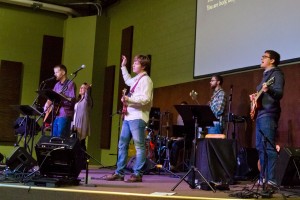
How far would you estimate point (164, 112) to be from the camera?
8.70 metres

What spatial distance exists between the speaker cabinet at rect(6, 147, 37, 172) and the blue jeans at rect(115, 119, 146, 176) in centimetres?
109

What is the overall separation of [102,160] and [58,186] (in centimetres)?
704

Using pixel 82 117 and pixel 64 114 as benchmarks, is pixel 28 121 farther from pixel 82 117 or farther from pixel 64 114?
pixel 82 117

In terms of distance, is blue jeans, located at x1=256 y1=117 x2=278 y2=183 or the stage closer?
the stage

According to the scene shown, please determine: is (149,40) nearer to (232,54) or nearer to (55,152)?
(232,54)

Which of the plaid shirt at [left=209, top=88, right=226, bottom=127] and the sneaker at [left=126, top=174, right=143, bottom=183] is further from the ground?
the plaid shirt at [left=209, top=88, right=226, bottom=127]

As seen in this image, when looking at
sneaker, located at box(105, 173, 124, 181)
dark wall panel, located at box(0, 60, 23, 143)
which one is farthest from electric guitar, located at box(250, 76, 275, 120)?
dark wall panel, located at box(0, 60, 23, 143)

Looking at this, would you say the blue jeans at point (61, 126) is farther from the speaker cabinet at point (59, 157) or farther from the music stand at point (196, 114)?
the music stand at point (196, 114)

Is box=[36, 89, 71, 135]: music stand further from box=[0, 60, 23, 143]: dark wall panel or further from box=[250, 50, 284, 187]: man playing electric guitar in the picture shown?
box=[0, 60, 23, 143]: dark wall panel

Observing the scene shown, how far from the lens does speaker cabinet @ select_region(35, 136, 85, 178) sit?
4.14 meters

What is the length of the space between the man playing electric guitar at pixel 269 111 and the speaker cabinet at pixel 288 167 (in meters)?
0.09

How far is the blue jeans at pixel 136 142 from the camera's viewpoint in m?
4.81

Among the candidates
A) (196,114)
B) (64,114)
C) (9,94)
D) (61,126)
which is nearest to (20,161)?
(61,126)

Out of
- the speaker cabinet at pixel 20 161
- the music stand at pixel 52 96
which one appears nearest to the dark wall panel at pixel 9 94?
the speaker cabinet at pixel 20 161
